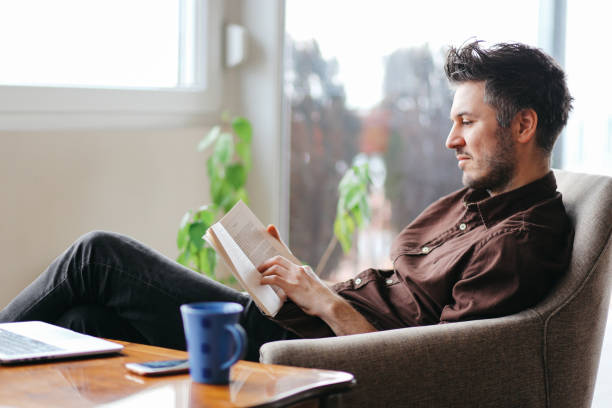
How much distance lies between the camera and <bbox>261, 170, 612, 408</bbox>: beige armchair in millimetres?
1352

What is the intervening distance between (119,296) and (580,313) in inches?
37.8

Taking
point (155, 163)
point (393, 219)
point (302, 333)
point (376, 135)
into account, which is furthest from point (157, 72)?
point (302, 333)

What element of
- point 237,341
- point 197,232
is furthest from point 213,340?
point 197,232

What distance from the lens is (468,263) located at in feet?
5.42

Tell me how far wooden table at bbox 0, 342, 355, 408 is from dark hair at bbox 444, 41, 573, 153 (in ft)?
2.97

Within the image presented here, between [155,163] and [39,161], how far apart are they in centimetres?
54

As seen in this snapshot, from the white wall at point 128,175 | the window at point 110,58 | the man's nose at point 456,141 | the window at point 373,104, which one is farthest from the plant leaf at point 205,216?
the man's nose at point 456,141

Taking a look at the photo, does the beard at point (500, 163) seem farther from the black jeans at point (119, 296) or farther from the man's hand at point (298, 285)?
the black jeans at point (119, 296)

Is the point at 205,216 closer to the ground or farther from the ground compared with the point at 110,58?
closer to the ground

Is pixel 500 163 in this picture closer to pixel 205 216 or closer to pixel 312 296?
pixel 312 296

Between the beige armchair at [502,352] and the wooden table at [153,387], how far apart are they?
186 millimetres

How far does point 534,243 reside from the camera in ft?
5.22

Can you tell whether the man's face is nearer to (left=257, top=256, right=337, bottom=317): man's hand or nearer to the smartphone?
(left=257, top=256, right=337, bottom=317): man's hand

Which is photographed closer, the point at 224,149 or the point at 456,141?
the point at 456,141
